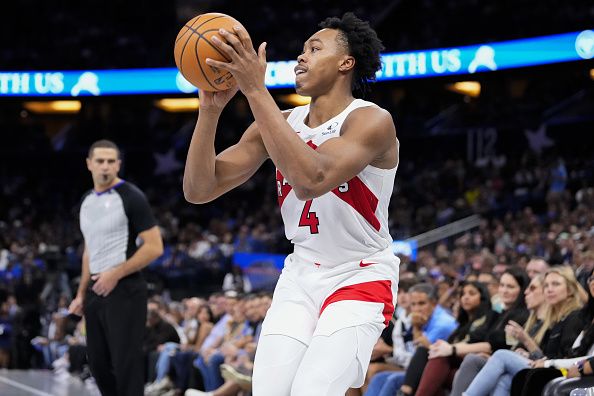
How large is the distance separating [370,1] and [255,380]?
24.2 metres

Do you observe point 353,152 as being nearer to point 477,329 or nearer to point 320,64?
point 320,64

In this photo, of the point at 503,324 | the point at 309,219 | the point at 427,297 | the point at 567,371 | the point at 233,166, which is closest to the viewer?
the point at 309,219

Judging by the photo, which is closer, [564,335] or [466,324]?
[564,335]

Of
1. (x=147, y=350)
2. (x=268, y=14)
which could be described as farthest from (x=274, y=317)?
(x=268, y=14)

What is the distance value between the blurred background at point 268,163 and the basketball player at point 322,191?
6343mm

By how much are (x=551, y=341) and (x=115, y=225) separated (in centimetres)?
322

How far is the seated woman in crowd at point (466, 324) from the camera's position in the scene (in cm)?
717

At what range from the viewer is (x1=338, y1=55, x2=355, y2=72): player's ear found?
3.88 m

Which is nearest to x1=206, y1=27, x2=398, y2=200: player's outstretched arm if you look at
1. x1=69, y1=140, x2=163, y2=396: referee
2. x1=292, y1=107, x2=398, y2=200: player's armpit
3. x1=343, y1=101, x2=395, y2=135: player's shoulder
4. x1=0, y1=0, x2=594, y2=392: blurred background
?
x1=292, y1=107, x2=398, y2=200: player's armpit

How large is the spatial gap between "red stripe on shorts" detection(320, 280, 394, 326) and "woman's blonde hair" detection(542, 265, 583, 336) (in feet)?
10.2

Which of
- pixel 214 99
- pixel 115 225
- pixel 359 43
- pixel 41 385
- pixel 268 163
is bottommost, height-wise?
pixel 41 385

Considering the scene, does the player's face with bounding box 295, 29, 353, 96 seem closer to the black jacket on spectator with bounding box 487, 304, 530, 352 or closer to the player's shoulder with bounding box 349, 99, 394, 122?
the player's shoulder with bounding box 349, 99, 394, 122

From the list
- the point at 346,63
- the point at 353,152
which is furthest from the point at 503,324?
the point at 353,152

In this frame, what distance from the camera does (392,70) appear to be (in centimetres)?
2216
